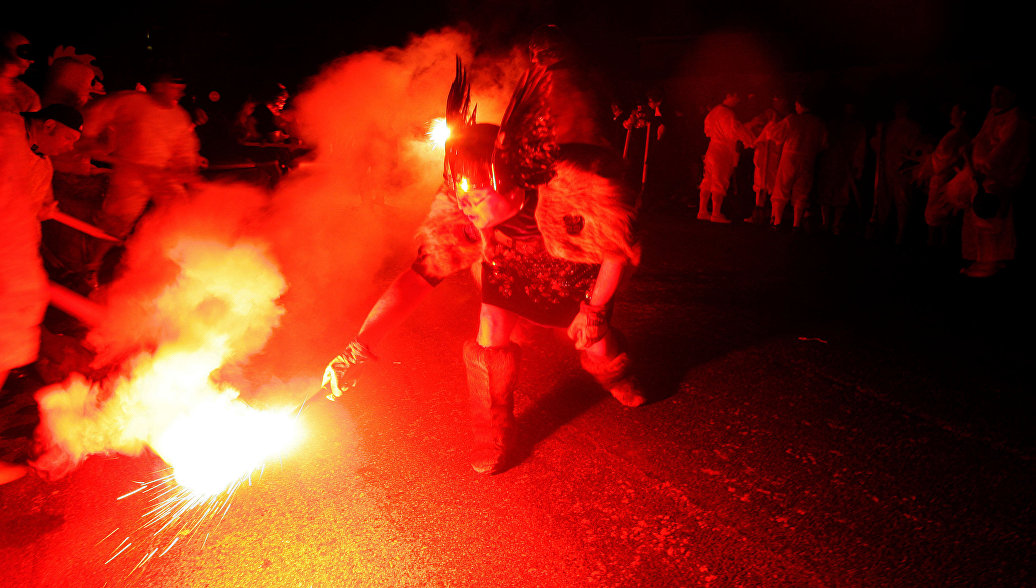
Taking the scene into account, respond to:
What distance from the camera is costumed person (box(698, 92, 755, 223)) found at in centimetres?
1045

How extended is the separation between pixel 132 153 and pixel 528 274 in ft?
12.7

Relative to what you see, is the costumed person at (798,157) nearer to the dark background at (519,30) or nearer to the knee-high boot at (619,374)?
the dark background at (519,30)

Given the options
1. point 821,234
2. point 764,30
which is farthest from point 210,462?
point 764,30

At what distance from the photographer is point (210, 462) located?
344 centimetres

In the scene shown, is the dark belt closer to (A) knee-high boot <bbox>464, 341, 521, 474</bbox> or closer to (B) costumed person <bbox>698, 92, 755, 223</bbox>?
(A) knee-high boot <bbox>464, 341, 521, 474</bbox>

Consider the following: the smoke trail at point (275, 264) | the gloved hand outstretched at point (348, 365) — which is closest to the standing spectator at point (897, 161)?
the smoke trail at point (275, 264)

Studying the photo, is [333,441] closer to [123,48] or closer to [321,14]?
[123,48]

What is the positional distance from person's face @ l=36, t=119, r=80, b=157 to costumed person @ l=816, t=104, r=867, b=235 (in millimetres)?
8793

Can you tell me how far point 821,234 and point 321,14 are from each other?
15.9m

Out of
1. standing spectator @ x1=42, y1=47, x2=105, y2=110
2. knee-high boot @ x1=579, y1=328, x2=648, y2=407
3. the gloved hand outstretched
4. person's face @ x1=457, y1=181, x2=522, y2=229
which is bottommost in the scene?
knee-high boot @ x1=579, y1=328, x2=648, y2=407

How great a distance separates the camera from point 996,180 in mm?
6934

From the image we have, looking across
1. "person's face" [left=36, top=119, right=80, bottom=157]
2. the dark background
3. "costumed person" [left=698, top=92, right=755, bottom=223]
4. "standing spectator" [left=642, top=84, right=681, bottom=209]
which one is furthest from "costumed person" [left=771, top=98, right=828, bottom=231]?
"person's face" [left=36, top=119, right=80, bottom=157]

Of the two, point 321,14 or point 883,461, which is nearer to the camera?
point 883,461

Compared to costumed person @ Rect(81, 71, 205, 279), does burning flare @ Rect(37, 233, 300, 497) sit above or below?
below
